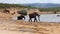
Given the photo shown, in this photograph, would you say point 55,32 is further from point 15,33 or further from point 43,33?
point 15,33

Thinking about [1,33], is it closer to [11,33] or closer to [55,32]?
[11,33]

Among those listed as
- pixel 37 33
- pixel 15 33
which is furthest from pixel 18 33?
pixel 37 33

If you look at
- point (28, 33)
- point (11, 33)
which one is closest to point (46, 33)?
point (28, 33)

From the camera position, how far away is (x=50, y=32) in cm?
1889

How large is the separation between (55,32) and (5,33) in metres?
3.78

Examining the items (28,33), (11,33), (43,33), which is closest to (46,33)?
(43,33)

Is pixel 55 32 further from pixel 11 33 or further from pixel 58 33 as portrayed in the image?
pixel 11 33

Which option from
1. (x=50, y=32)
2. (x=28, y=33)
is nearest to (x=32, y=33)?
(x=28, y=33)

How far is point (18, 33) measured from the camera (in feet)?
59.8

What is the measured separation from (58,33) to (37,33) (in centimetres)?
154

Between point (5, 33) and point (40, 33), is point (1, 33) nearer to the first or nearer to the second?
point (5, 33)

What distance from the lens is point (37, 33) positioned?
18.3 m

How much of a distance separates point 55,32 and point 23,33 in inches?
97.1

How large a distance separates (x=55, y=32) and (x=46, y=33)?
834mm
